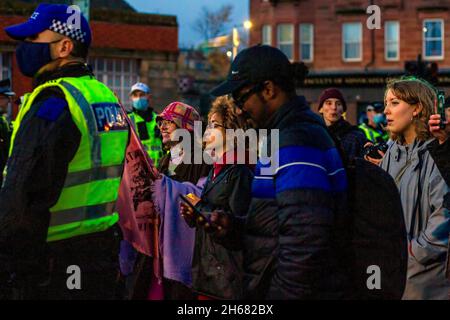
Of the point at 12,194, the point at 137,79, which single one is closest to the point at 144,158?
the point at 12,194

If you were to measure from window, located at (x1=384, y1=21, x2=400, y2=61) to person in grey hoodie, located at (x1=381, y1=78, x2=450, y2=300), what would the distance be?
37939 mm

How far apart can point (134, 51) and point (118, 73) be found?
934 mm

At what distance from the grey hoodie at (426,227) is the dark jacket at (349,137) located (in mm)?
3379

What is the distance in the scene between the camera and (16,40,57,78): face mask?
4.58 metres

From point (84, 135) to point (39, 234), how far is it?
1.71 ft

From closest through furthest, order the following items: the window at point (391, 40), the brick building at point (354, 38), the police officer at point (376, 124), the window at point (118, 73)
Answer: the police officer at point (376, 124), the window at point (118, 73), the brick building at point (354, 38), the window at point (391, 40)

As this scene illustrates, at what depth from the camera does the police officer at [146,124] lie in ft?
42.5

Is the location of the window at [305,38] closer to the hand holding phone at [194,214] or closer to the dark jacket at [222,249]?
the dark jacket at [222,249]

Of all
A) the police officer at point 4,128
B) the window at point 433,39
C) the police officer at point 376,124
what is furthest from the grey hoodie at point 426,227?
the window at point 433,39

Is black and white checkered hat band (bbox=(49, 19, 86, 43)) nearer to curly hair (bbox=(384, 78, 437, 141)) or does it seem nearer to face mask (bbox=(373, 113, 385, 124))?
curly hair (bbox=(384, 78, 437, 141))

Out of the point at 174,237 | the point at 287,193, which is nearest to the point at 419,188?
the point at 174,237

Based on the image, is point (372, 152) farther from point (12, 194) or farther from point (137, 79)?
point (137, 79)

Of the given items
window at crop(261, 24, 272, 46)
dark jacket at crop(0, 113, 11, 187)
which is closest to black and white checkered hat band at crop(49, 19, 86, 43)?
dark jacket at crop(0, 113, 11, 187)

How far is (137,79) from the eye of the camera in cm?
3056
